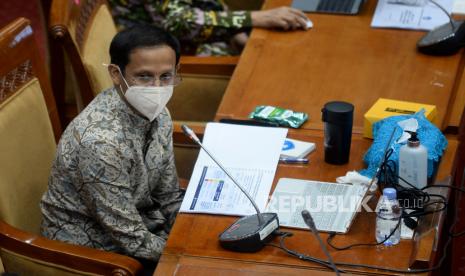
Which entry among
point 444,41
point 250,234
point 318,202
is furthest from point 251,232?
point 444,41

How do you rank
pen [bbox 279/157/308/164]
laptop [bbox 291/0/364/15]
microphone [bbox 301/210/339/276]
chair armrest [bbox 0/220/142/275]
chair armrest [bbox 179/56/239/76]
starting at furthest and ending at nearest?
laptop [bbox 291/0/364/15], chair armrest [bbox 179/56/239/76], pen [bbox 279/157/308/164], chair armrest [bbox 0/220/142/275], microphone [bbox 301/210/339/276]

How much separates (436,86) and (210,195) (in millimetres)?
782

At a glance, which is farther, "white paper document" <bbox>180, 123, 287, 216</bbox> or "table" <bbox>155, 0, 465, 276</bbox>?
"white paper document" <bbox>180, 123, 287, 216</bbox>

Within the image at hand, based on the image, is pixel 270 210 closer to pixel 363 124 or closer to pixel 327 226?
pixel 327 226

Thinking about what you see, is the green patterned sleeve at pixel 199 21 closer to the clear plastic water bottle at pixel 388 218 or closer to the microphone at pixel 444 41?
the microphone at pixel 444 41

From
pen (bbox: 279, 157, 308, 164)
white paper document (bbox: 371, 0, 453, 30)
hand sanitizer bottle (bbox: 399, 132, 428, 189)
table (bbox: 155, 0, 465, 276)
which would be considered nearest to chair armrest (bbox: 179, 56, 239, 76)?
table (bbox: 155, 0, 465, 276)

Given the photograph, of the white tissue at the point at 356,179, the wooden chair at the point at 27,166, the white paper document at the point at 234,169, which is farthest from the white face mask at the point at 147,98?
the white tissue at the point at 356,179

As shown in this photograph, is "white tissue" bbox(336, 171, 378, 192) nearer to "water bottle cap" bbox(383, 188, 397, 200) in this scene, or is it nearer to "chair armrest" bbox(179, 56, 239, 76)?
"water bottle cap" bbox(383, 188, 397, 200)

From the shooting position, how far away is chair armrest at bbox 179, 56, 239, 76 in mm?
2682

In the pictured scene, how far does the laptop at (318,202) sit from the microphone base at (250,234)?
0.23 ft

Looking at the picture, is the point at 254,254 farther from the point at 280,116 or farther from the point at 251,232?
the point at 280,116

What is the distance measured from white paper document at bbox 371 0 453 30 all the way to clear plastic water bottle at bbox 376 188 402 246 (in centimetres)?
109

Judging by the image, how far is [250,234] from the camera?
168cm

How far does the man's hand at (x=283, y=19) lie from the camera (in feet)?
8.89
